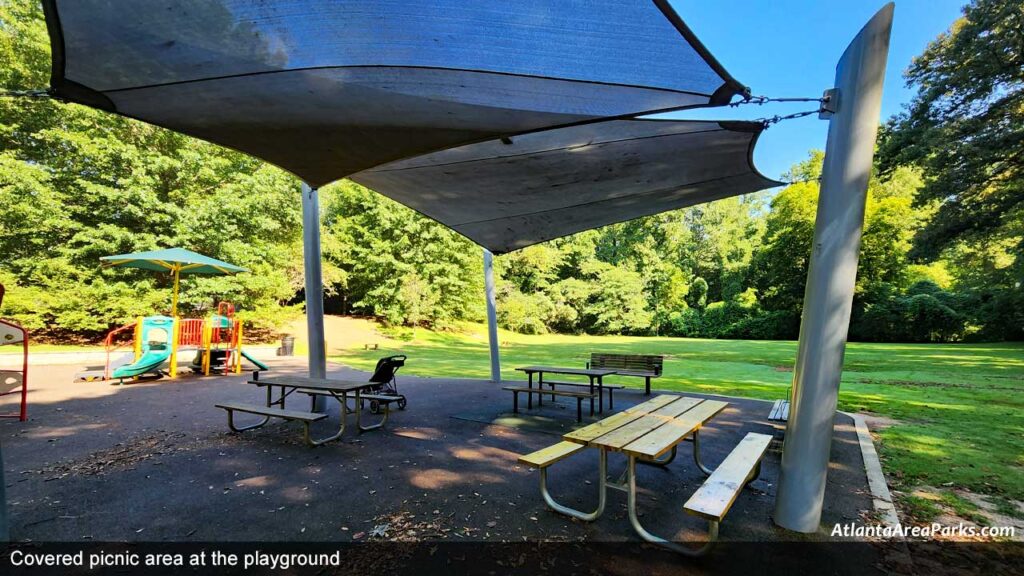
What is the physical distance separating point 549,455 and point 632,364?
194 inches

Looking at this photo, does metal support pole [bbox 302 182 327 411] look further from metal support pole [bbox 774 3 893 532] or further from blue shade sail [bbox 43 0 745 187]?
metal support pole [bbox 774 3 893 532]

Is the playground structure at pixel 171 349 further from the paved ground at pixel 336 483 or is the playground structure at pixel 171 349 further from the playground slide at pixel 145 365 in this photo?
the paved ground at pixel 336 483

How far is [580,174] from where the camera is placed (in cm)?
395

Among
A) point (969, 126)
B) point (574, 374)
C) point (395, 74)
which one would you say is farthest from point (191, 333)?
point (969, 126)

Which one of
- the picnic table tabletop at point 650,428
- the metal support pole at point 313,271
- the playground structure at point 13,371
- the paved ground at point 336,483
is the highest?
the metal support pole at point 313,271

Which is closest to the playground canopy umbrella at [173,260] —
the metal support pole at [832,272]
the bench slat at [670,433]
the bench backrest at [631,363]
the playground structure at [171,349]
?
the playground structure at [171,349]

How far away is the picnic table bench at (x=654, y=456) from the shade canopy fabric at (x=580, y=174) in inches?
83.7

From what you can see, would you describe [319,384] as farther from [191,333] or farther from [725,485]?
[191,333]

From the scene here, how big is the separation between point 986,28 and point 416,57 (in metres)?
16.5

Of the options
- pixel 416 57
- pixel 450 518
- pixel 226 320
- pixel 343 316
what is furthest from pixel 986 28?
pixel 343 316

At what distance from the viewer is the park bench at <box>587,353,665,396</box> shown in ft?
22.5

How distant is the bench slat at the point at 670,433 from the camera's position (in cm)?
230

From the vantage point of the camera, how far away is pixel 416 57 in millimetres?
2037

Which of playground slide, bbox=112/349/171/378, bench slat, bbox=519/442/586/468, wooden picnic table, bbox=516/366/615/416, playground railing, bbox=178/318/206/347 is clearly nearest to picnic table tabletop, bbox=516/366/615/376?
wooden picnic table, bbox=516/366/615/416
